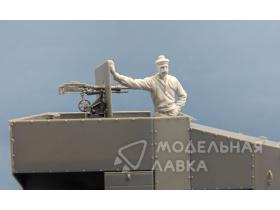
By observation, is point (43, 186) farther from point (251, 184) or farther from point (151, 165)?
point (251, 184)

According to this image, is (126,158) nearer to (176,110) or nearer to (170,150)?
(170,150)

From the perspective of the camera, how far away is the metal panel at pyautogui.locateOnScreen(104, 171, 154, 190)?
6.11 meters

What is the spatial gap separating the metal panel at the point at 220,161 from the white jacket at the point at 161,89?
0.60 metres

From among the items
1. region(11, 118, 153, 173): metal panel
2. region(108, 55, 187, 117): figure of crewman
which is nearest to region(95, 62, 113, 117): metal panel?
region(108, 55, 187, 117): figure of crewman

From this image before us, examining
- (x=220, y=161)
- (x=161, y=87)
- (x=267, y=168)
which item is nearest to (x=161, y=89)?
(x=161, y=87)

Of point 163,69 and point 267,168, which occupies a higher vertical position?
point 163,69

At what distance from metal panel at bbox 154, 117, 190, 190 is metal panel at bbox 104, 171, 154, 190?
5.1 inches

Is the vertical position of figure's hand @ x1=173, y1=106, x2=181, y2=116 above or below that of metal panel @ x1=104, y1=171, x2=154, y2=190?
above

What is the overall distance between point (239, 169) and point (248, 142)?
0.39 m

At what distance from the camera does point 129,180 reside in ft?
20.1

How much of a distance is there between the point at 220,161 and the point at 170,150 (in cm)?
71

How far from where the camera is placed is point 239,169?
20.7 ft

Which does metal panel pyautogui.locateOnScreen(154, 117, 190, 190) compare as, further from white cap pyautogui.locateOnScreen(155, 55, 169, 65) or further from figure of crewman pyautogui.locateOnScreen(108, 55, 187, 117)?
white cap pyautogui.locateOnScreen(155, 55, 169, 65)

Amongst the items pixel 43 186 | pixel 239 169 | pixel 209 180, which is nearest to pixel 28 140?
pixel 43 186
